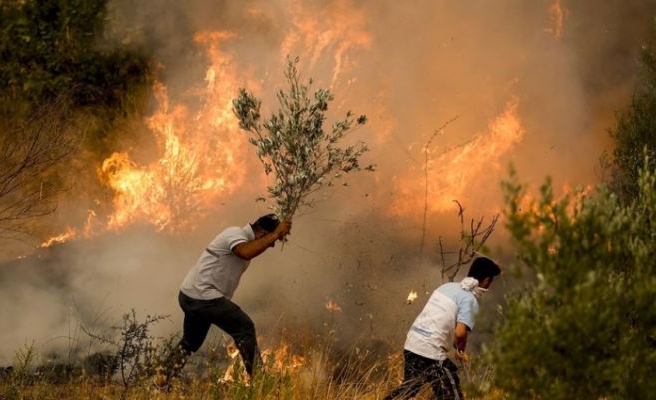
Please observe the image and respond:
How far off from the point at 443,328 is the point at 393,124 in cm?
617

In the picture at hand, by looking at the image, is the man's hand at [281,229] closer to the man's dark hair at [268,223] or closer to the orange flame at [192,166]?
the man's dark hair at [268,223]

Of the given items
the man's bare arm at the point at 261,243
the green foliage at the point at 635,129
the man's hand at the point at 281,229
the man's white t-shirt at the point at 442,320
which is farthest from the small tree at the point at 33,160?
the green foliage at the point at 635,129

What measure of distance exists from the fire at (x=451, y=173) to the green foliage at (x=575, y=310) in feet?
26.6

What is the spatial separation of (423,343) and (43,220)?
28.9 feet

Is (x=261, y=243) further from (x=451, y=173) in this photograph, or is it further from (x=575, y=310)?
(x=451, y=173)

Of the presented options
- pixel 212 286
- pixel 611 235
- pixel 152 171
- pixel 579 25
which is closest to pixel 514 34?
pixel 579 25

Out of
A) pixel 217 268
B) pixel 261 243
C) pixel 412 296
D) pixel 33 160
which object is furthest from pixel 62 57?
pixel 261 243

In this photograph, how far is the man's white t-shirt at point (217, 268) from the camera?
25.8 ft

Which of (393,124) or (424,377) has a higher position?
(393,124)

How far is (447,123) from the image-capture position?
12961 millimetres

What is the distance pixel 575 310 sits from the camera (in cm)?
426

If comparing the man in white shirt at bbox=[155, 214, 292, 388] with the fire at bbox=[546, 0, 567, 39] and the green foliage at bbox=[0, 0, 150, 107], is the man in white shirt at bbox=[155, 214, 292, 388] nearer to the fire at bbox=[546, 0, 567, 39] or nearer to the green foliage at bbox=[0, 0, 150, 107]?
the green foliage at bbox=[0, 0, 150, 107]

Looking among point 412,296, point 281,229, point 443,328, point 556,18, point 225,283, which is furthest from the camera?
point 556,18

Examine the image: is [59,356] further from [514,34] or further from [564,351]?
[514,34]
